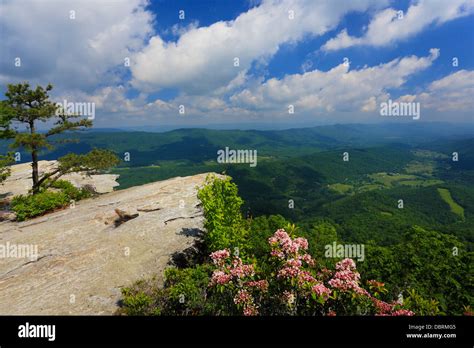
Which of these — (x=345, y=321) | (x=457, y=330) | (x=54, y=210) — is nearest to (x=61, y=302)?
(x=345, y=321)

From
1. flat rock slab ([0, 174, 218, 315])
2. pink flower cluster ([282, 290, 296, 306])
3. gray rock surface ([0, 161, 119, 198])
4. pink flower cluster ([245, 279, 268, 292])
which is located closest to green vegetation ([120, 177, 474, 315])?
pink flower cluster ([245, 279, 268, 292])

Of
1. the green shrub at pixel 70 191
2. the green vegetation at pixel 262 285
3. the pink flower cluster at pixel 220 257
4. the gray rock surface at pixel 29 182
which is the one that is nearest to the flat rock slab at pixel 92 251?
the green vegetation at pixel 262 285

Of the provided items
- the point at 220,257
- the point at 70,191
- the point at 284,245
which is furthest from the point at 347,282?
the point at 70,191

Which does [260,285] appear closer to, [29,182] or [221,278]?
[221,278]

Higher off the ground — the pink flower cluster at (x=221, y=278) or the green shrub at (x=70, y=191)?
the green shrub at (x=70, y=191)

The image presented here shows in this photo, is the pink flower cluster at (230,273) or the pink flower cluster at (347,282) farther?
the pink flower cluster at (230,273)

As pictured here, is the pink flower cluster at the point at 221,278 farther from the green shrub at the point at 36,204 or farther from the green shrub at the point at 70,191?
the green shrub at the point at 70,191

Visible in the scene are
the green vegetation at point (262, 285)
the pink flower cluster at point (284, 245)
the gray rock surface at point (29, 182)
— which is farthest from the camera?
the gray rock surface at point (29, 182)
